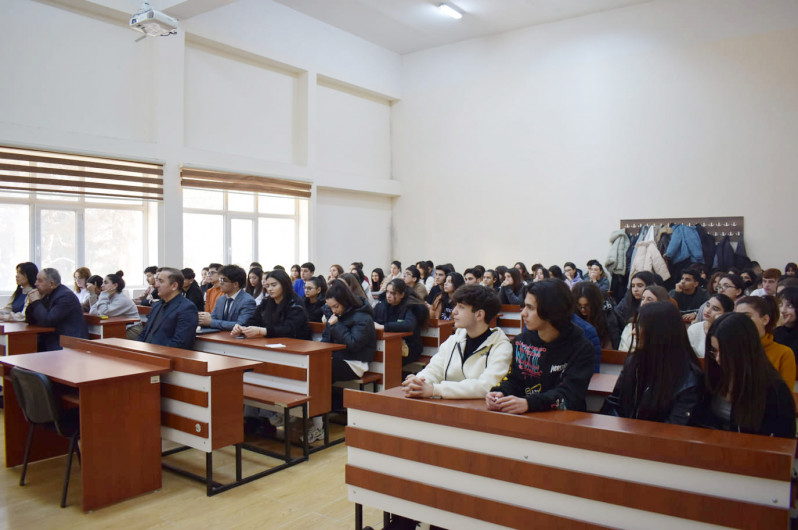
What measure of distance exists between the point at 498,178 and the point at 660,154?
2881 mm

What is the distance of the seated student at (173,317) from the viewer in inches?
167

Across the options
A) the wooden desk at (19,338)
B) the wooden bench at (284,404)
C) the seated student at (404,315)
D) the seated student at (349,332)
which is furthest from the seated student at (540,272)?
the wooden desk at (19,338)

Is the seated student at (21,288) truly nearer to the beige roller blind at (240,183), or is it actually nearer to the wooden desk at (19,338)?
the wooden desk at (19,338)

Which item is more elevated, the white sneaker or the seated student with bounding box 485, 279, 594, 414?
the seated student with bounding box 485, 279, 594, 414

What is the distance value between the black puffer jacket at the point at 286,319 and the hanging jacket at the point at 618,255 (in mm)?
5654

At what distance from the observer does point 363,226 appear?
11594 mm

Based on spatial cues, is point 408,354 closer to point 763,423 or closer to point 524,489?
point 524,489

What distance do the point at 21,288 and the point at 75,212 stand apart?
2.14 meters

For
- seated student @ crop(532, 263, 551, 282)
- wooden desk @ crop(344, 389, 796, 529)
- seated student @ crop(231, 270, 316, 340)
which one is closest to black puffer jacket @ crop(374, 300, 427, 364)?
seated student @ crop(231, 270, 316, 340)

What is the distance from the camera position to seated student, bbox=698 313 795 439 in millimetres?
1921

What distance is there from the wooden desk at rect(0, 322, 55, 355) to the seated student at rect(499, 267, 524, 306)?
4841 mm

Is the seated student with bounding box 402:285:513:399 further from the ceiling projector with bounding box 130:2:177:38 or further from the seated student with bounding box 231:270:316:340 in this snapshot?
the ceiling projector with bounding box 130:2:177:38

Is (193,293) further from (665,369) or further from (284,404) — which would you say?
(665,369)

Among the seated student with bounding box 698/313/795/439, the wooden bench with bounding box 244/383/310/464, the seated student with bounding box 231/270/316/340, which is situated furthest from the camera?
the seated student with bounding box 231/270/316/340
